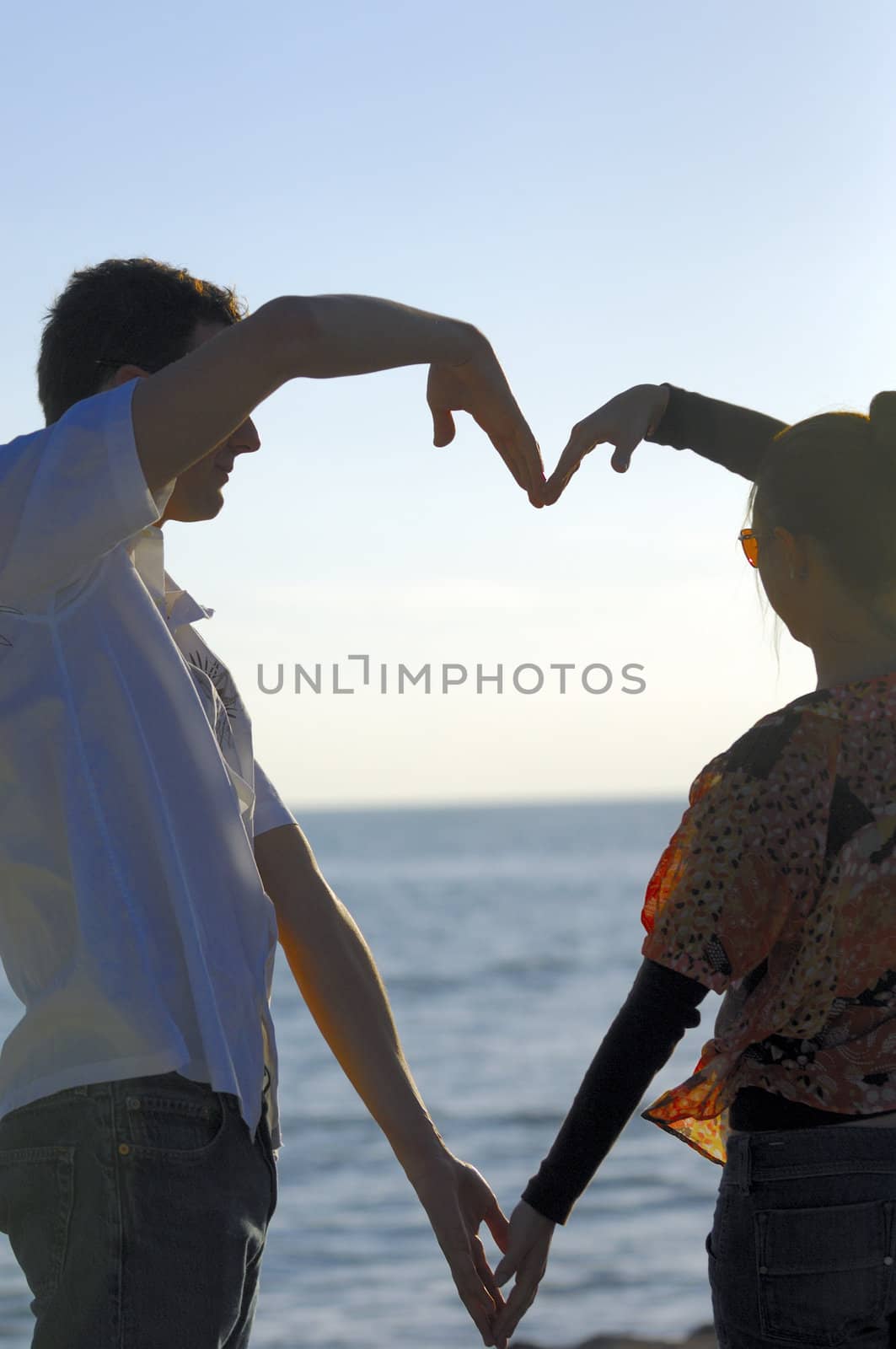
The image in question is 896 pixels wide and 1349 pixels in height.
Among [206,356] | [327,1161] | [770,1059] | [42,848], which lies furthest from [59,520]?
[327,1161]

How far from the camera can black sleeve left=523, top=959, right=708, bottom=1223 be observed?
1986 mm

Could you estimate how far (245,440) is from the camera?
207 centimetres

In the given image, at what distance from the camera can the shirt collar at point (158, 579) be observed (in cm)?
195

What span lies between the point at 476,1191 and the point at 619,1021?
0.43 metres

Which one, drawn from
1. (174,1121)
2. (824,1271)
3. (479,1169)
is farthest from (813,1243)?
(479,1169)

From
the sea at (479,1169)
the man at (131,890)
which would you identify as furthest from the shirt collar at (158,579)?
the sea at (479,1169)

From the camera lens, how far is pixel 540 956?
2489 cm

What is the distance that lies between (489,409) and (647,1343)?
4.54 metres

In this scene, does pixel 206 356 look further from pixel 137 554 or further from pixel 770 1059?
pixel 770 1059

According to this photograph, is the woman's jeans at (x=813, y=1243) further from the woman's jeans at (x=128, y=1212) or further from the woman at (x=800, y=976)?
the woman's jeans at (x=128, y=1212)

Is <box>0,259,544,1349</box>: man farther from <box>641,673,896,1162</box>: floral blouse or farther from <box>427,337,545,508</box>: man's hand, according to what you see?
<box>641,673,896,1162</box>: floral blouse

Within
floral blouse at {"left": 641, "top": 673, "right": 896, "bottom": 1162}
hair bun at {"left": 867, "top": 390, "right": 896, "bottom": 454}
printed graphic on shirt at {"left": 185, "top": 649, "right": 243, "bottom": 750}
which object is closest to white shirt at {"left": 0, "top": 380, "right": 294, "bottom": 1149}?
printed graphic on shirt at {"left": 185, "top": 649, "right": 243, "bottom": 750}

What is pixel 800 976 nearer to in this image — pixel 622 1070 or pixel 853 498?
pixel 622 1070

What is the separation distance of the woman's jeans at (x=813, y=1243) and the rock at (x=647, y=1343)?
3.65m
